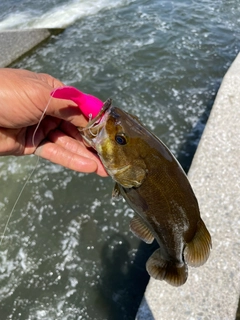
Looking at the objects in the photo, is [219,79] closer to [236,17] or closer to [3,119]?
[236,17]

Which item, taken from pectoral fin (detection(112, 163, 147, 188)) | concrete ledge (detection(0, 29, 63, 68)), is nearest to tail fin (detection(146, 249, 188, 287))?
pectoral fin (detection(112, 163, 147, 188))

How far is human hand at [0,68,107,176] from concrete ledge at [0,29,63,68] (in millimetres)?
5690

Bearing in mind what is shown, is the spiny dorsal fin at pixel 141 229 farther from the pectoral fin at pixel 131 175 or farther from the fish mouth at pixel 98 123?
the fish mouth at pixel 98 123

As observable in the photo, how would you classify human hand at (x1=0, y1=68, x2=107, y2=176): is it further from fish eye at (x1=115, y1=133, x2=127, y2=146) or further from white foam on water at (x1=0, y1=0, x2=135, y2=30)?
white foam on water at (x1=0, y1=0, x2=135, y2=30)

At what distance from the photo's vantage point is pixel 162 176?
181 centimetres

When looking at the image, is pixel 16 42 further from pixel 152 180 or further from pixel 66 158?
pixel 152 180

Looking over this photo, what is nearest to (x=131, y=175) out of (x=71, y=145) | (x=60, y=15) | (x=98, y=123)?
(x=98, y=123)

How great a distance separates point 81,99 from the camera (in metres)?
2.09

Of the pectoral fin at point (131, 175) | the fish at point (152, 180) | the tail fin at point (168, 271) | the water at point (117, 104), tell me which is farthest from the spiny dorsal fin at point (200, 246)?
the water at point (117, 104)

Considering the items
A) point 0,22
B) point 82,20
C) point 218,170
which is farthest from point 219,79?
point 0,22

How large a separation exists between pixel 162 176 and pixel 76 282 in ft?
9.32

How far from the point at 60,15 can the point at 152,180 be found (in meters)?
9.60

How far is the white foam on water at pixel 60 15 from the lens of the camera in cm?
979

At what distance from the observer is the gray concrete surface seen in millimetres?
2854
